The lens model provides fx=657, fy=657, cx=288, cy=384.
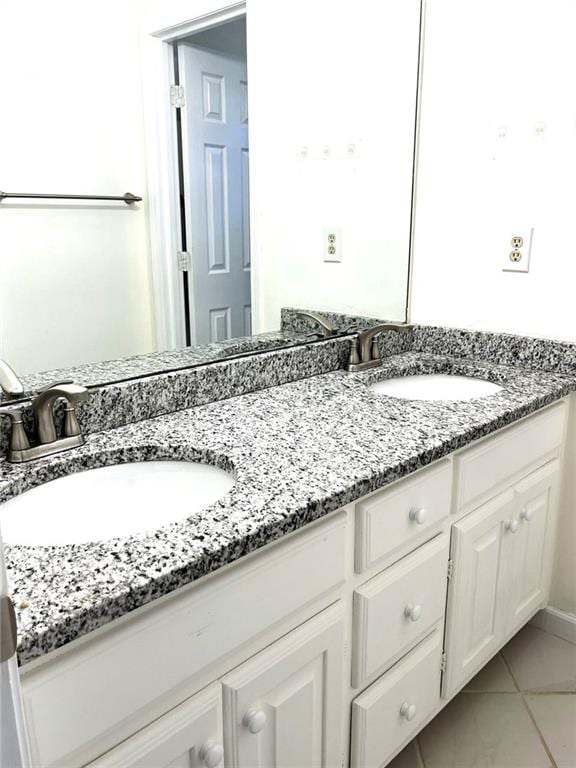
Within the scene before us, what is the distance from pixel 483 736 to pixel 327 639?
0.80m

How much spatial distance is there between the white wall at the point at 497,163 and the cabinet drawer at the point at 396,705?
94 cm

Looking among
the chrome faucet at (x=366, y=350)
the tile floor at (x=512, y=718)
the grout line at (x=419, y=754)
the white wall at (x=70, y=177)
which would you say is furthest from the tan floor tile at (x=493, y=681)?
the white wall at (x=70, y=177)

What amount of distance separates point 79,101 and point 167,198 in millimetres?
235

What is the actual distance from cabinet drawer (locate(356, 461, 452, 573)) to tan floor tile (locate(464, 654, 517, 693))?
711 millimetres

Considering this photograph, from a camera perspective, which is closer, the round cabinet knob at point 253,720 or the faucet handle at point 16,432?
the round cabinet knob at point 253,720

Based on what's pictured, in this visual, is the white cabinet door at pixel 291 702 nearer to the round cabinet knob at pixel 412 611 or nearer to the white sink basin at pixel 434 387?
the round cabinet knob at pixel 412 611

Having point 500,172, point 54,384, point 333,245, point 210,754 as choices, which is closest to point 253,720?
point 210,754

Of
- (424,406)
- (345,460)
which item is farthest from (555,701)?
(345,460)

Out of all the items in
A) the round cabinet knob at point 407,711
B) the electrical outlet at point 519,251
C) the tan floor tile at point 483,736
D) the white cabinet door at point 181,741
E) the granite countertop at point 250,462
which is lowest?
the tan floor tile at point 483,736

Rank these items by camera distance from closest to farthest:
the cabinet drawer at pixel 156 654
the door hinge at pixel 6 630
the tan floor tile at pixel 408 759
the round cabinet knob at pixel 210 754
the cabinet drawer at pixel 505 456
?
the door hinge at pixel 6 630 → the cabinet drawer at pixel 156 654 → the round cabinet knob at pixel 210 754 → the cabinet drawer at pixel 505 456 → the tan floor tile at pixel 408 759

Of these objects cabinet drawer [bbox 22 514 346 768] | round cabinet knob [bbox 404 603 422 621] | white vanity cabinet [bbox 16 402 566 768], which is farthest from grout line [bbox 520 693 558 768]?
cabinet drawer [bbox 22 514 346 768]

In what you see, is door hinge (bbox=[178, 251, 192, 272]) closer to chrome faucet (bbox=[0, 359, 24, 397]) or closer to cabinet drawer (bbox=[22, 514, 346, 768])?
chrome faucet (bbox=[0, 359, 24, 397])

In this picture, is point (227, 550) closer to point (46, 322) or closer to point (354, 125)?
point (46, 322)

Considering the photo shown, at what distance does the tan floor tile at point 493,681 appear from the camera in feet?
5.84
